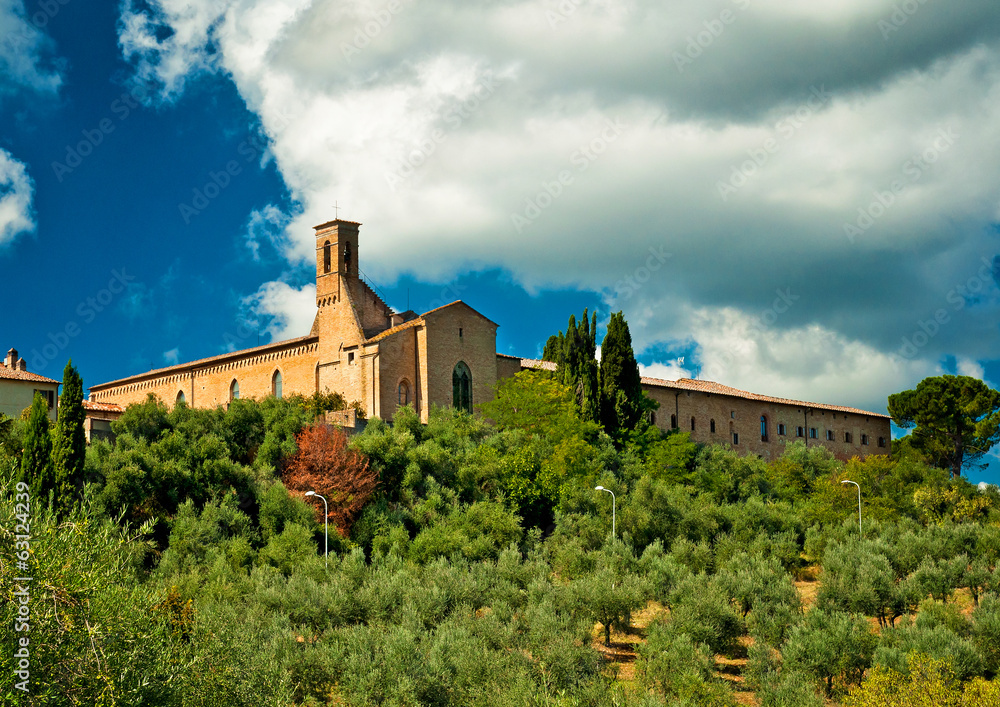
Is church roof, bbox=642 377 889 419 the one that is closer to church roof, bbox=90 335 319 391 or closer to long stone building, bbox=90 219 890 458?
long stone building, bbox=90 219 890 458

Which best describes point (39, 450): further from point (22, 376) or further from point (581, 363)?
point (581, 363)

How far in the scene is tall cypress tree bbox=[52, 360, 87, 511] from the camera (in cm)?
3403

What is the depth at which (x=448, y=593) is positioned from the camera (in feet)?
99.1

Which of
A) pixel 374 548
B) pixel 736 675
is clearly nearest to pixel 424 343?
pixel 374 548

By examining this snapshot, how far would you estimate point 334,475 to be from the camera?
1505 inches

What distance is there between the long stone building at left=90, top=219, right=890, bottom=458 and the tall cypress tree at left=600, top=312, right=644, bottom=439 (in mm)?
4789

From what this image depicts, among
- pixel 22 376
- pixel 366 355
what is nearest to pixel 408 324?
pixel 366 355

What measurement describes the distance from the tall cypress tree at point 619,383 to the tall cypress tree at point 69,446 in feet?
78.1

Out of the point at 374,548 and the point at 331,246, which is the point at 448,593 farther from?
the point at 331,246

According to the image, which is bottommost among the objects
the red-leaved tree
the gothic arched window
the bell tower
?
the red-leaved tree

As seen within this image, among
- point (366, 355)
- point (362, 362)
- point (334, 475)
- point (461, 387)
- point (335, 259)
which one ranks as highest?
point (335, 259)

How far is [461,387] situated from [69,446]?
64.8ft

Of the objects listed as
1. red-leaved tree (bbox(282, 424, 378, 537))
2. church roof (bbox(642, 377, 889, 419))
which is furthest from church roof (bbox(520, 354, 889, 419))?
red-leaved tree (bbox(282, 424, 378, 537))

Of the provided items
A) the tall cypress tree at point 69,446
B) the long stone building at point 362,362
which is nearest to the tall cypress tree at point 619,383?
the long stone building at point 362,362
